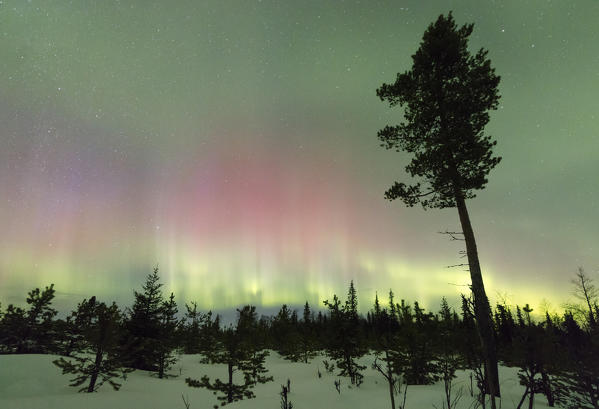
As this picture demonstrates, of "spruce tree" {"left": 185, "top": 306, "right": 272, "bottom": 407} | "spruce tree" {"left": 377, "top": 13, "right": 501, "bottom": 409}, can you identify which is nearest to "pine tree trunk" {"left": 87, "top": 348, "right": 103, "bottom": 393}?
"spruce tree" {"left": 185, "top": 306, "right": 272, "bottom": 407}

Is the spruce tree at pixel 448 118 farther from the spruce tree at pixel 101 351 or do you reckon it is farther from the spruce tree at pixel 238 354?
the spruce tree at pixel 101 351

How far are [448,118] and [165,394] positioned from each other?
23895 millimetres

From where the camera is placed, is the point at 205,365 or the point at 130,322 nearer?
the point at 130,322

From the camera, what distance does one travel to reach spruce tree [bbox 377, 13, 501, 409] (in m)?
11.0

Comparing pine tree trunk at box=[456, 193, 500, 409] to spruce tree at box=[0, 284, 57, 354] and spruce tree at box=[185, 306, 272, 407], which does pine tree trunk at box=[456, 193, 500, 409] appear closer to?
spruce tree at box=[185, 306, 272, 407]

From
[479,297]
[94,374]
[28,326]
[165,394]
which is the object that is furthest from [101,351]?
[479,297]

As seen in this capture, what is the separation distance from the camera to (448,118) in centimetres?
1170

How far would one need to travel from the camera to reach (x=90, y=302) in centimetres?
3228

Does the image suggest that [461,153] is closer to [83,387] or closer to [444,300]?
[83,387]

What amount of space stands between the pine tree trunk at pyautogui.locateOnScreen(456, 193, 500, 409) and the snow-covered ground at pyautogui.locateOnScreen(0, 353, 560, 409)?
6.61ft

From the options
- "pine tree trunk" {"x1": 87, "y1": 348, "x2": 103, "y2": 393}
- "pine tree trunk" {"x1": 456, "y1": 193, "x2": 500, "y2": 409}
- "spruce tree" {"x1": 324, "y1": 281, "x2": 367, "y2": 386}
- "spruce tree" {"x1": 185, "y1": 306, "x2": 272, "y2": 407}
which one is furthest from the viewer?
"spruce tree" {"x1": 324, "y1": 281, "x2": 367, "y2": 386}

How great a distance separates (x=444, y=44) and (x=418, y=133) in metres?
3.99

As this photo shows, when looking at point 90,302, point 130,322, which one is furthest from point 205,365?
point 90,302

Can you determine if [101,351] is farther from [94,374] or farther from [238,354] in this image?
[238,354]
